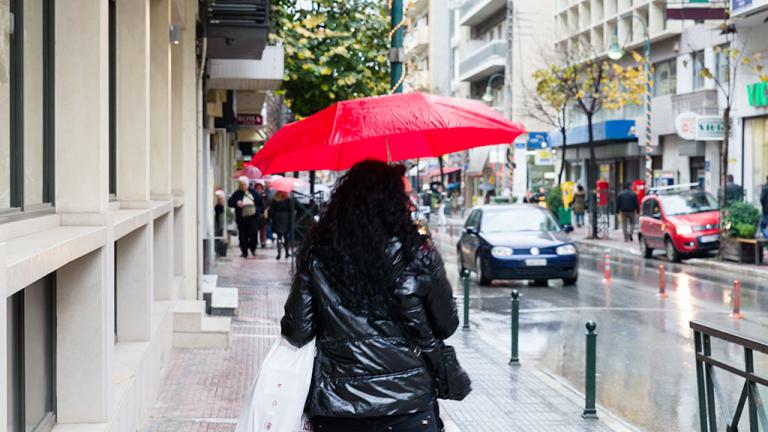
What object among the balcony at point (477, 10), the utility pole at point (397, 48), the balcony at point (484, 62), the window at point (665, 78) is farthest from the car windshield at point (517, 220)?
the balcony at point (477, 10)

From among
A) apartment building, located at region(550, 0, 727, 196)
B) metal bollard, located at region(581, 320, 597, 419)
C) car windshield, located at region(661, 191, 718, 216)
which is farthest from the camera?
apartment building, located at region(550, 0, 727, 196)

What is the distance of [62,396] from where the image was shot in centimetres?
529

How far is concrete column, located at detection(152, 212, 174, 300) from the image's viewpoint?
9.98 m

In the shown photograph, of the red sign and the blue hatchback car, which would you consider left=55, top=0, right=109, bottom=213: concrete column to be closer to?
the blue hatchback car

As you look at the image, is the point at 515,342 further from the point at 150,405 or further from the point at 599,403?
the point at 150,405

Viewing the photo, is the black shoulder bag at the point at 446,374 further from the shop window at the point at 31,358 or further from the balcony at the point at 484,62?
the balcony at the point at 484,62

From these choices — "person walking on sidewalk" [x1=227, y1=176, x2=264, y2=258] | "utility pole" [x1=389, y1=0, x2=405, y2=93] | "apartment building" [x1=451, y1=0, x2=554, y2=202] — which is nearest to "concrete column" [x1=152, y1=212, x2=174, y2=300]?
"utility pole" [x1=389, y1=0, x2=405, y2=93]

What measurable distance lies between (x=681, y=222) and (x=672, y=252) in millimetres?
773

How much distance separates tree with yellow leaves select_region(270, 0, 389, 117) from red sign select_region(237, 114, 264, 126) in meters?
10.2

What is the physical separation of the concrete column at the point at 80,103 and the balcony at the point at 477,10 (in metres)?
60.7

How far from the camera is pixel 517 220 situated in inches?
839

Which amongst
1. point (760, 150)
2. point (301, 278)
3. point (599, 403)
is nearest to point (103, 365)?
point (301, 278)

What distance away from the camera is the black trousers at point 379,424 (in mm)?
4242

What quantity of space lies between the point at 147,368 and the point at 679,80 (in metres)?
37.3
